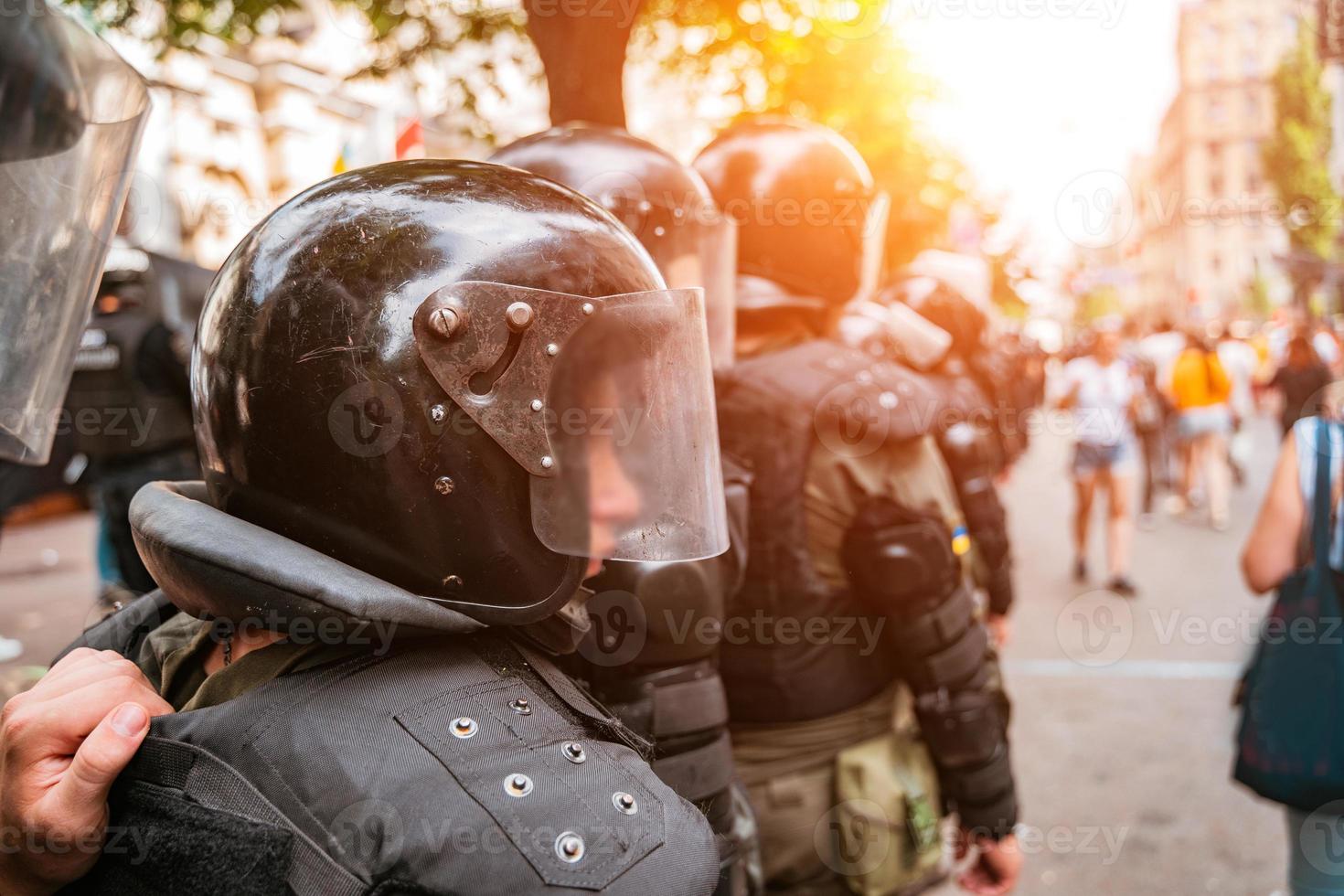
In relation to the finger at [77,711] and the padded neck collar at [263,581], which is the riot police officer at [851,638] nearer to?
the padded neck collar at [263,581]

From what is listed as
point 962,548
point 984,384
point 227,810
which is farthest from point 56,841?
point 984,384

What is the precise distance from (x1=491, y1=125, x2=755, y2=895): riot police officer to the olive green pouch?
393 mm

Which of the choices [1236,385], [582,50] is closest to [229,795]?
[582,50]

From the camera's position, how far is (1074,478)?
7930 mm

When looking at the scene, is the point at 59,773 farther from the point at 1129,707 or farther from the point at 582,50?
the point at 1129,707

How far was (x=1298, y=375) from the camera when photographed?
11.1 meters

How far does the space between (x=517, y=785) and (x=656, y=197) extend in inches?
53.4

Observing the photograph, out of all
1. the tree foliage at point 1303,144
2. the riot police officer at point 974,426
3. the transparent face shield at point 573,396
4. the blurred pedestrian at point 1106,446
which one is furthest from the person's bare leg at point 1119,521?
the transparent face shield at point 573,396

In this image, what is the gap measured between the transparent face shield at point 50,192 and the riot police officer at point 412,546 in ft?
1.45

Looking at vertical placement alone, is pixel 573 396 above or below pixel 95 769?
above

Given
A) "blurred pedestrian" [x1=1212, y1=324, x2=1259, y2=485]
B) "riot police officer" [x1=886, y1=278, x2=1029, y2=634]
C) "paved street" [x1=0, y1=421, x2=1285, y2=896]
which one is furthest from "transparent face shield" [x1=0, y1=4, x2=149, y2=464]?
"blurred pedestrian" [x1=1212, y1=324, x2=1259, y2=485]

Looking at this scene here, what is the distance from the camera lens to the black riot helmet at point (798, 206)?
2.55 metres

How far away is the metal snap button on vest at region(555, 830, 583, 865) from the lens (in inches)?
37.7

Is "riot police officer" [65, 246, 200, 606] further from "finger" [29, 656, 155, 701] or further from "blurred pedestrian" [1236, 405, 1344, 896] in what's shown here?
"blurred pedestrian" [1236, 405, 1344, 896]
